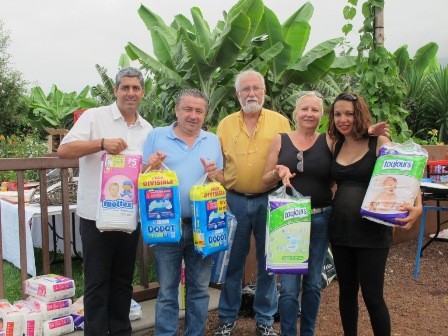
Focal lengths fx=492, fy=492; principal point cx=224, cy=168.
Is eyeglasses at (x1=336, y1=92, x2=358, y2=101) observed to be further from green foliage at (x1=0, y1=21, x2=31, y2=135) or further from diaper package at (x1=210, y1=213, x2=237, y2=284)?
green foliage at (x1=0, y1=21, x2=31, y2=135)

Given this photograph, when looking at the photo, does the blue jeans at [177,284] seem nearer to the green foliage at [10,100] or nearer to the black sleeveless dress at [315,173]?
the black sleeveless dress at [315,173]

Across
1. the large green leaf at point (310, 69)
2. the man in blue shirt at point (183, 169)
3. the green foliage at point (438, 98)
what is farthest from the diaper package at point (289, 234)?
the green foliage at point (438, 98)

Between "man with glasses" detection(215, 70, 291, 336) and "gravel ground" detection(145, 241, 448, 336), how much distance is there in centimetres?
33

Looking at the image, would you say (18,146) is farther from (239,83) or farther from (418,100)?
(418,100)

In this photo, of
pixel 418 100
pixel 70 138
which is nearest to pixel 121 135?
pixel 70 138

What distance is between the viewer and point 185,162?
3.29 meters

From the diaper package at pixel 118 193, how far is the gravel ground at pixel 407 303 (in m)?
1.48

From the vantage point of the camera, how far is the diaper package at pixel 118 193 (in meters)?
3.07

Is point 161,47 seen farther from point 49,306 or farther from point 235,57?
point 49,306

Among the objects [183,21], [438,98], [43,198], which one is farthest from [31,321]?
[438,98]

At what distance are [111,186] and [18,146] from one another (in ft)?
21.4

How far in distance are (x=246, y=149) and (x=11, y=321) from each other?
2163 millimetres

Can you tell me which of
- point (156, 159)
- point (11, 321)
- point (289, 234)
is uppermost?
point (156, 159)

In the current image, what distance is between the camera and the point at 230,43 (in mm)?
7598
